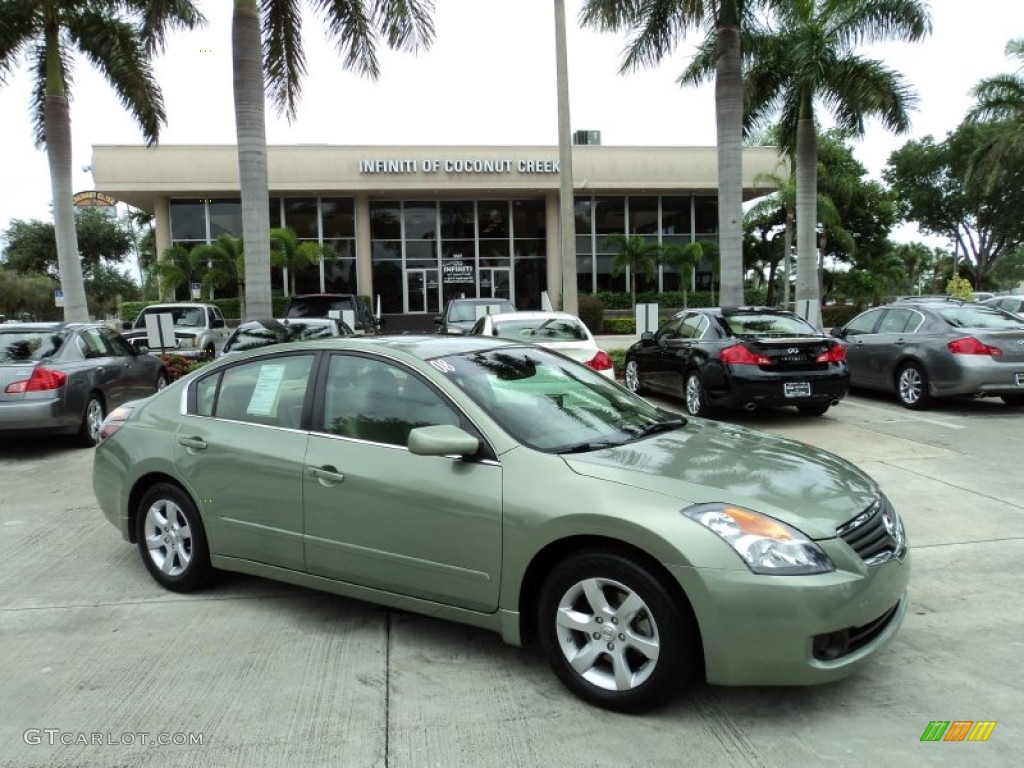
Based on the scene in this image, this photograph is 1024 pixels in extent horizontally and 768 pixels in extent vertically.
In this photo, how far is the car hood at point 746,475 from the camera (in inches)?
124

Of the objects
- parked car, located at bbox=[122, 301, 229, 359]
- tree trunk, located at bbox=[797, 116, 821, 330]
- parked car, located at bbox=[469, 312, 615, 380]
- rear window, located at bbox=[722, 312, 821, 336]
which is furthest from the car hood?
tree trunk, located at bbox=[797, 116, 821, 330]

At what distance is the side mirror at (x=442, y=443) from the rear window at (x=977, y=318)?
931 cm

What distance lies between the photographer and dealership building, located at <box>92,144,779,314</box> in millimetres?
29094

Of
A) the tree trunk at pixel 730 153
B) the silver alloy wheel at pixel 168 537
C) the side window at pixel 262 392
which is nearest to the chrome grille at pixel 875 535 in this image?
the side window at pixel 262 392

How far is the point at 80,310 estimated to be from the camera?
1611 cm

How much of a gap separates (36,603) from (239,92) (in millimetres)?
10675

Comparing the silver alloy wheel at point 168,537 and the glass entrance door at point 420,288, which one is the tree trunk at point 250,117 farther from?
the glass entrance door at point 420,288

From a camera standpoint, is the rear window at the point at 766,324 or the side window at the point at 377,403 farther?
the rear window at the point at 766,324

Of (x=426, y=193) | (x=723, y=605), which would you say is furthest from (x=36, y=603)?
(x=426, y=193)

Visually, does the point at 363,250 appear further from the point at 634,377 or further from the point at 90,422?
the point at 90,422

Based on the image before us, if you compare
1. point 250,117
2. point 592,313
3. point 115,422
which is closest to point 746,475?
point 115,422

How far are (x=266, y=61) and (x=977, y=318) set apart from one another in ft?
43.7

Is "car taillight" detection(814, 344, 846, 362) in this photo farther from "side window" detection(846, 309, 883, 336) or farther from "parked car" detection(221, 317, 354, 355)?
"parked car" detection(221, 317, 354, 355)

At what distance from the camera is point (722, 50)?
14.7 metres
